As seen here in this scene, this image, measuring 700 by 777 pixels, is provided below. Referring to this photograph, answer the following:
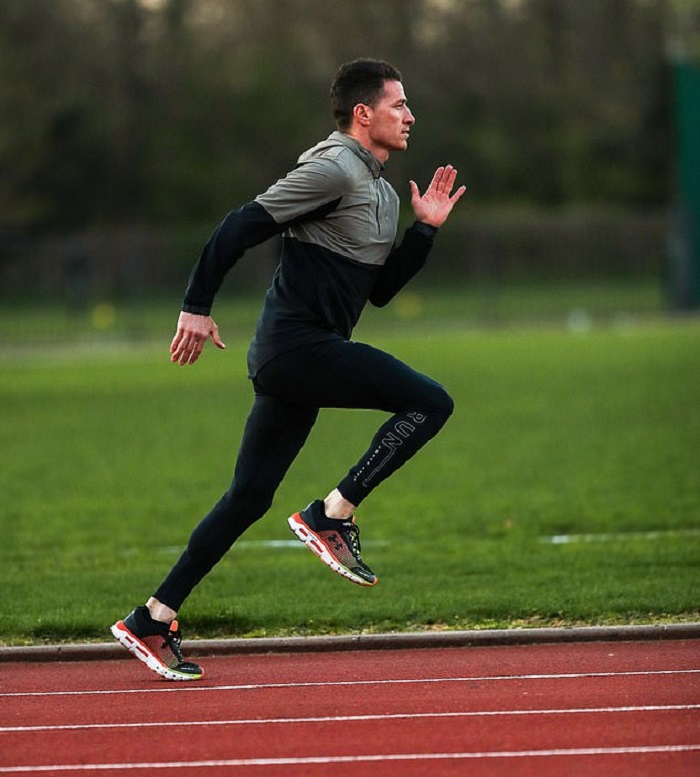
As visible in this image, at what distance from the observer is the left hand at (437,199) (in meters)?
7.15

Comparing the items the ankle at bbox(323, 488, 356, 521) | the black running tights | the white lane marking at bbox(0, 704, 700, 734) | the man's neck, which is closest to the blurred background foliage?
the black running tights

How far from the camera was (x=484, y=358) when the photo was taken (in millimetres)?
33531

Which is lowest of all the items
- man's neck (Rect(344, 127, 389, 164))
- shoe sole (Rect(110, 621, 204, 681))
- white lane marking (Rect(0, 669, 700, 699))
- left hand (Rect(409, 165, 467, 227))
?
white lane marking (Rect(0, 669, 700, 699))

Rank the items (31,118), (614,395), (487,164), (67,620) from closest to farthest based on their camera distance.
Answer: (67,620), (614,395), (31,118), (487,164)

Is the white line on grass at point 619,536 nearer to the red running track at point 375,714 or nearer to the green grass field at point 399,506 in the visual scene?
the green grass field at point 399,506

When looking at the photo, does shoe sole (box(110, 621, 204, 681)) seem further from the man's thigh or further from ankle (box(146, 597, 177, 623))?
the man's thigh

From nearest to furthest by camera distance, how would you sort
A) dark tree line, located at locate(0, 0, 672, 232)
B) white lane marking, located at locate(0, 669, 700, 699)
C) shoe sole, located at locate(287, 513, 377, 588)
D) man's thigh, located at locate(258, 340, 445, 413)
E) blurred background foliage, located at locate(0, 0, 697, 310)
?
man's thigh, located at locate(258, 340, 445, 413)
shoe sole, located at locate(287, 513, 377, 588)
white lane marking, located at locate(0, 669, 700, 699)
blurred background foliage, located at locate(0, 0, 697, 310)
dark tree line, located at locate(0, 0, 672, 232)

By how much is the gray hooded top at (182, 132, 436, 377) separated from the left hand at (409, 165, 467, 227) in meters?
0.05

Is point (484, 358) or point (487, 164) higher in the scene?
point (487, 164)

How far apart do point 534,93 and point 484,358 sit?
40.2 meters

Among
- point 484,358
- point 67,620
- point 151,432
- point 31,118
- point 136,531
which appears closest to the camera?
point 67,620

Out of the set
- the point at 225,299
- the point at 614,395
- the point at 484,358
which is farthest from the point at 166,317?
the point at 614,395

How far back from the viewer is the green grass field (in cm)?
905

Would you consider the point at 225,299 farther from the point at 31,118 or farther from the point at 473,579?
the point at 473,579
